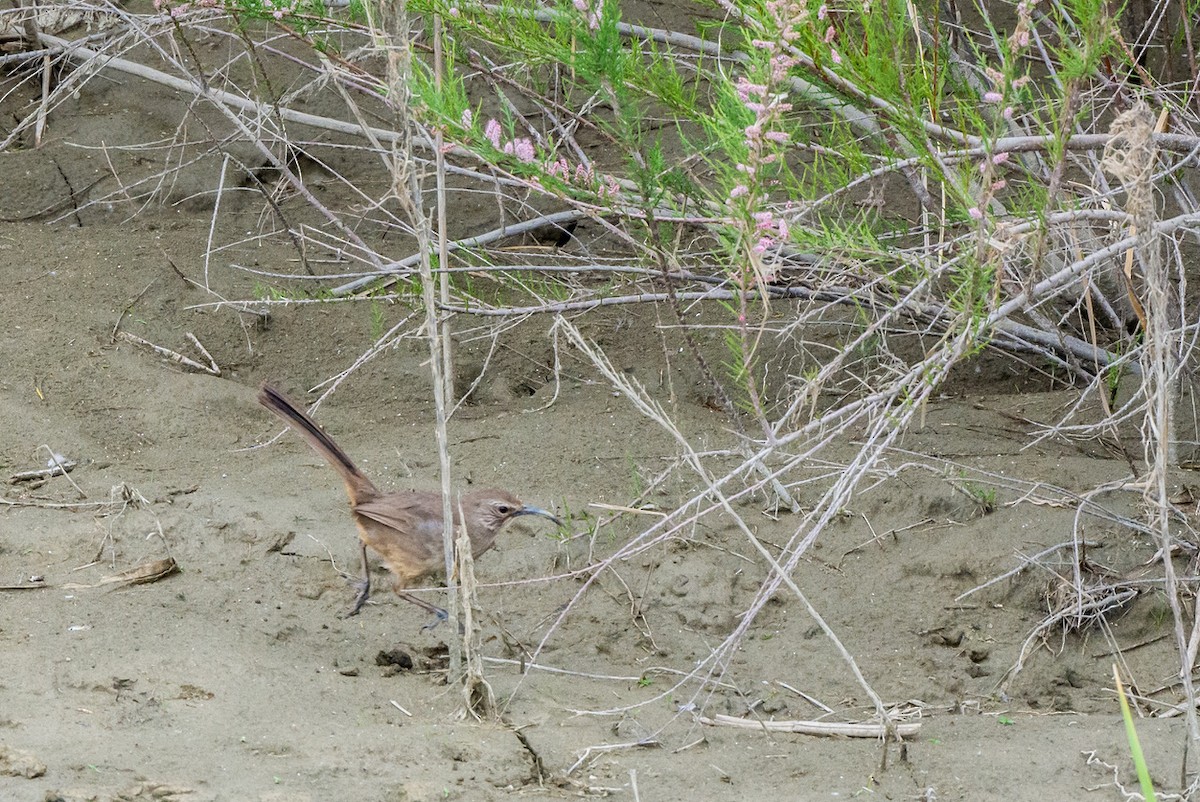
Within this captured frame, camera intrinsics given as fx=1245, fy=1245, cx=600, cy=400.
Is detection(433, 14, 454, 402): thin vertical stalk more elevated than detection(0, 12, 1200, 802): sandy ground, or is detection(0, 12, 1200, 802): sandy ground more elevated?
detection(433, 14, 454, 402): thin vertical stalk

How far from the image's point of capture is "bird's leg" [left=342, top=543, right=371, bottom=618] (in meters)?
4.36

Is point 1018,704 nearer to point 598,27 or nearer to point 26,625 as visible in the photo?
point 598,27

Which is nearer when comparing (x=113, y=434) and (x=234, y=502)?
(x=234, y=502)

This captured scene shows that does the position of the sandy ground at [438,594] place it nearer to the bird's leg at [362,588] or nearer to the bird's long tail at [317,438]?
the bird's leg at [362,588]

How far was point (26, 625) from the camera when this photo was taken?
150 inches

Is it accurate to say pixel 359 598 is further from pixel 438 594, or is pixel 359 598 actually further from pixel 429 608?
pixel 438 594

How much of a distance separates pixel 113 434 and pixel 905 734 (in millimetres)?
3481

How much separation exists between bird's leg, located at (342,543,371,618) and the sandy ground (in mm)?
75

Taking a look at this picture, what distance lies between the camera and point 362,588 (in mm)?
4445

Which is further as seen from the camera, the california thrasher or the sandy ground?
the california thrasher

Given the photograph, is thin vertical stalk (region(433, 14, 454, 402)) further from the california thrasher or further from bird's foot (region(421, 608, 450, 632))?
bird's foot (region(421, 608, 450, 632))

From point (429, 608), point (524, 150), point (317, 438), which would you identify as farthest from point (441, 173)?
point (429, 608)

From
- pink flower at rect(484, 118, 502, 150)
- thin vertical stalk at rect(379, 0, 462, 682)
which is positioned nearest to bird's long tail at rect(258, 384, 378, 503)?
thin vertical stalk at rect(379, 0, 462, 682)

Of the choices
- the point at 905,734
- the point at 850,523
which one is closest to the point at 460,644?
the point at 905,734
